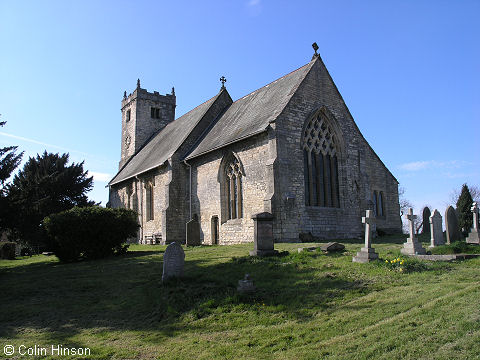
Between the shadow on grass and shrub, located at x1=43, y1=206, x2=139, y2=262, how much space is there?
340cm

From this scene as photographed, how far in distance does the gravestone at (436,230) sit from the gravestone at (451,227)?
0.58 m

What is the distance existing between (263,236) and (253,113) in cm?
1073

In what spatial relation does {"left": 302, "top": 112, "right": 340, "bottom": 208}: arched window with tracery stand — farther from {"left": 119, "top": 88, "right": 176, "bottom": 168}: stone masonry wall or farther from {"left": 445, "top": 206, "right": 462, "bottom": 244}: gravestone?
{"left": 119, "top": 88, "right": 176, "bottom": 168}: stone masonry wall

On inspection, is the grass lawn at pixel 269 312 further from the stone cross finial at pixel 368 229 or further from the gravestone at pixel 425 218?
the gravestone at pixel 425 218

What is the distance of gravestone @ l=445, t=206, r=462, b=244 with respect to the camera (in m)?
12.7

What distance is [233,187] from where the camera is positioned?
792 inches

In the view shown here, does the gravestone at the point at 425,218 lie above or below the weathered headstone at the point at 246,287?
above

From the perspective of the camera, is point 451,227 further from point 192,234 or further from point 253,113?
point 253,113

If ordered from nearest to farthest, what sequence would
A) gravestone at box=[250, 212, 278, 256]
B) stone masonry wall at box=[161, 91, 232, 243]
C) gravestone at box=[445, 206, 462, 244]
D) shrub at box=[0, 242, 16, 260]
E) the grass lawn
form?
the grass lawn, gravestone at box=[250, 212, 278, 256], gravestone at box=[445, 206, 462, 244], stone masonry wall at box=[161, 91, 232, 243], shrub at box=[0, 242, 16, 260]

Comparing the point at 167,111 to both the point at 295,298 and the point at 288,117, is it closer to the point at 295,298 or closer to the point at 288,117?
the point at 288,117

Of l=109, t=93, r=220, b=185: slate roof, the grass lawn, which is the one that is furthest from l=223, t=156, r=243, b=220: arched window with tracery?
the grass lawn

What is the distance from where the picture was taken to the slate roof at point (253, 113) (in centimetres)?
1870

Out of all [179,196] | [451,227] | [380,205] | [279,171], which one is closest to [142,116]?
[179,196]

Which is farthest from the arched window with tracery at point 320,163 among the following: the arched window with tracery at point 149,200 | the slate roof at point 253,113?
the arched window with tracery at point 149,200
